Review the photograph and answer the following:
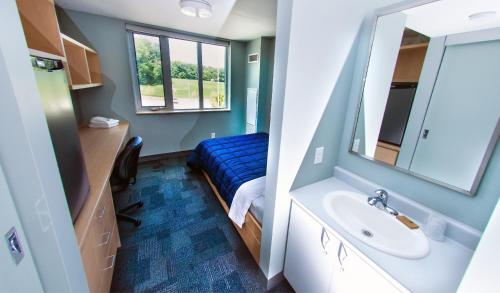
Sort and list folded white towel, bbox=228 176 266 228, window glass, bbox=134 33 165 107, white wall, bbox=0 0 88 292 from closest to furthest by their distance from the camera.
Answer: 1. white wall, bbox=0 0 88 292
2. folded white towel, bbox=228 176 266 228
3. window glass, bbox=134 33 165 107

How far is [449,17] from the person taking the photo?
3.04 ft

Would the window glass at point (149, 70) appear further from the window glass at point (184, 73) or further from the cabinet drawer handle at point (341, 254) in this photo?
the cabinet drawer handle at point (341, 254)

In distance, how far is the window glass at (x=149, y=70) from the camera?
3178mm

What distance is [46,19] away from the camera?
1419mm

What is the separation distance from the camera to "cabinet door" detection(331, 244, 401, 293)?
0.82 meters

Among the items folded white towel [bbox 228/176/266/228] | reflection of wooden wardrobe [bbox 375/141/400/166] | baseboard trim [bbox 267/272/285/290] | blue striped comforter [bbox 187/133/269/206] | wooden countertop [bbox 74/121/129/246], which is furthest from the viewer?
blue striped comforter [bbox 187/133/269/206]

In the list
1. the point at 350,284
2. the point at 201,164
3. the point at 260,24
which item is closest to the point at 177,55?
the point at 260,24

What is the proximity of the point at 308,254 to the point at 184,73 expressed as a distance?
3553mm

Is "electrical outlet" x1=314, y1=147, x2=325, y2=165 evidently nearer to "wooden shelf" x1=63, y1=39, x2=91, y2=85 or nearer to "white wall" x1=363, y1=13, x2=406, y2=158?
"white wall" x1=363, y1=13, x2=406, y2=158

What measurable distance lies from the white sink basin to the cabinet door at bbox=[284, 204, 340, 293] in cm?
14

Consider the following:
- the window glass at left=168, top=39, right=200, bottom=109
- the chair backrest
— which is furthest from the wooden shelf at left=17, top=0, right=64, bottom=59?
the window glass at left=168, top=39, right=200, bottom=109

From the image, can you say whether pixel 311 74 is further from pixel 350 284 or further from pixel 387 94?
pixel 350 284

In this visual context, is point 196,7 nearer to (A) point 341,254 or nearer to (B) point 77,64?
(B) point 77,64

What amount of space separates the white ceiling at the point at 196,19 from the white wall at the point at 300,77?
1.36m
